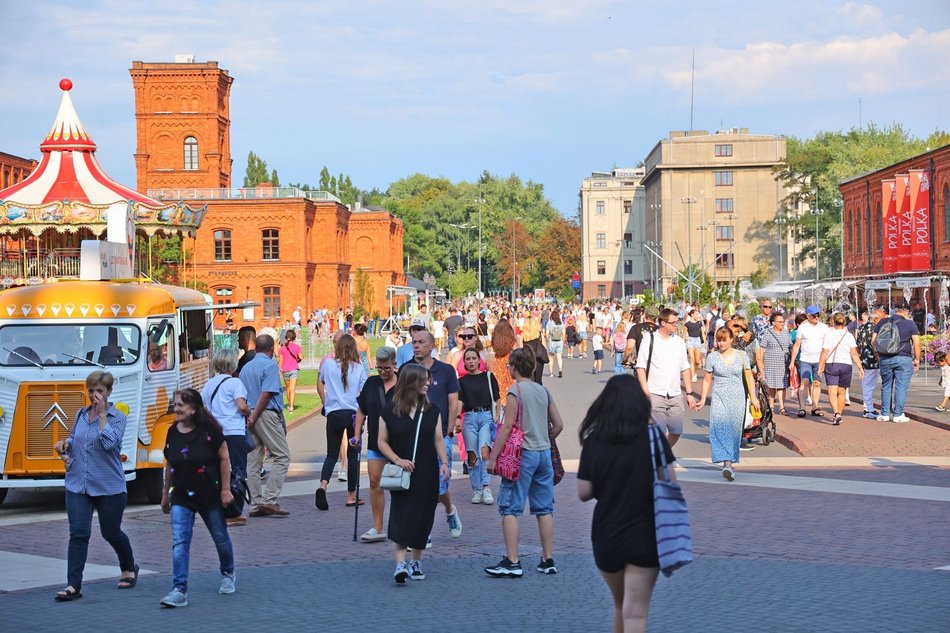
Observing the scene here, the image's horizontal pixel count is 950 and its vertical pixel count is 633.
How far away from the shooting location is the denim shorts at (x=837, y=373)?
19734 millimetres

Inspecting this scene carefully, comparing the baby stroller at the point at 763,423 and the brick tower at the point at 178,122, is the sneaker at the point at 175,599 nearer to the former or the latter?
the baby stroller at the point at 763,423

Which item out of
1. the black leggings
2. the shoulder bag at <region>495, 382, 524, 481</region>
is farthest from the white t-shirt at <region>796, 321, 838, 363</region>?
the shoulder bag at <region>495, 382, 524, 481</region>

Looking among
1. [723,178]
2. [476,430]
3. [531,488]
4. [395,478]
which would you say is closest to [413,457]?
[395,478]

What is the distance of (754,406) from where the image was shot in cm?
1698

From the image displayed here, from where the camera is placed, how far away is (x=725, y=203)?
113m

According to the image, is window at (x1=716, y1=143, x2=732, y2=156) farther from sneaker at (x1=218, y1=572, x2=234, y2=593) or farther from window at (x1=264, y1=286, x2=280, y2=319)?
sneaker at (x1=218, y1=572, x2=234, y2=593)

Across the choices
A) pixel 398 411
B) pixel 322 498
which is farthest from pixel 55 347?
pixel 398 411

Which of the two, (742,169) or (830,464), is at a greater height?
(742,169)

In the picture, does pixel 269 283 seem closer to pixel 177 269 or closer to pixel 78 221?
pixel 177 269

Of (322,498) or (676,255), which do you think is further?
(676,255)

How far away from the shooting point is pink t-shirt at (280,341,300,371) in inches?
874

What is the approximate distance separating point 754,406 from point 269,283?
64.6 metres

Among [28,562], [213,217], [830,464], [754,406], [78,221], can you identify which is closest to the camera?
[28,562]

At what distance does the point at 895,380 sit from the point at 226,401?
40.8 feet
